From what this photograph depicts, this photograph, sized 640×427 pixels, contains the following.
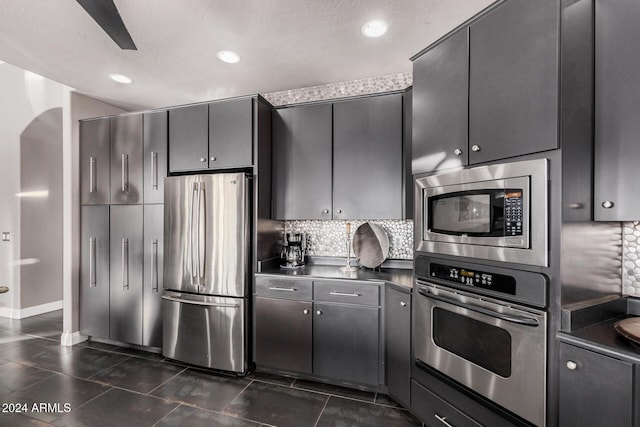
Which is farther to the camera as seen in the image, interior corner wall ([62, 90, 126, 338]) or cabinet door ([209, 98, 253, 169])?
interior corner wall ([62, 90, 126, 338])

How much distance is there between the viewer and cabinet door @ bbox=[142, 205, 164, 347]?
3.04m

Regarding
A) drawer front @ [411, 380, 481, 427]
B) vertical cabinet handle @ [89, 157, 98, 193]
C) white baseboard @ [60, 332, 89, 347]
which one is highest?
vertical cabinet handle @ [89, 157, 98, 193]

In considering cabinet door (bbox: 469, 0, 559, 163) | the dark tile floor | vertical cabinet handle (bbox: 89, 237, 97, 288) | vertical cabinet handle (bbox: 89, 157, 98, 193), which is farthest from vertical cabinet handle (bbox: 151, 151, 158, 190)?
cabinet door (bbox: 469, 0, 559, 163)

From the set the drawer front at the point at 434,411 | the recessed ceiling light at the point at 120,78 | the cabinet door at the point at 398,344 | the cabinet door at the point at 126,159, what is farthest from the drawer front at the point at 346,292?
the recessed ceiling light at the point at 120,78

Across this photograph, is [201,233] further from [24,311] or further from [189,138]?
[24,311]

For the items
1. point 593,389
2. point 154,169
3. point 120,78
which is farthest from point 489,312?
point 120,78

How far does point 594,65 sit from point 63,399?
13.2 feet

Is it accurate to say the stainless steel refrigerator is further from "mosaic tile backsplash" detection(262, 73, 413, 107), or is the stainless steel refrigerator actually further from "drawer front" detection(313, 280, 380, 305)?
"mosaic tile backsplash" detection(262, 73, 413, 107)

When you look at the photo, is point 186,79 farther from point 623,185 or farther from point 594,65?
point 623,185

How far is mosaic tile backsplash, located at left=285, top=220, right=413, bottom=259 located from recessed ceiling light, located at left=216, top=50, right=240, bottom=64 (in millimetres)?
1636

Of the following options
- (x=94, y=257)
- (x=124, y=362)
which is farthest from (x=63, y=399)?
(x=94, y=257)

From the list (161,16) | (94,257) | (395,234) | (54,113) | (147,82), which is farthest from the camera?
(54,113)

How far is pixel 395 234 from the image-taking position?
9.41ft

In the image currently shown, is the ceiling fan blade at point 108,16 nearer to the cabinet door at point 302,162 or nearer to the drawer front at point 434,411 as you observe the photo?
the cabinet door at point 302,162
